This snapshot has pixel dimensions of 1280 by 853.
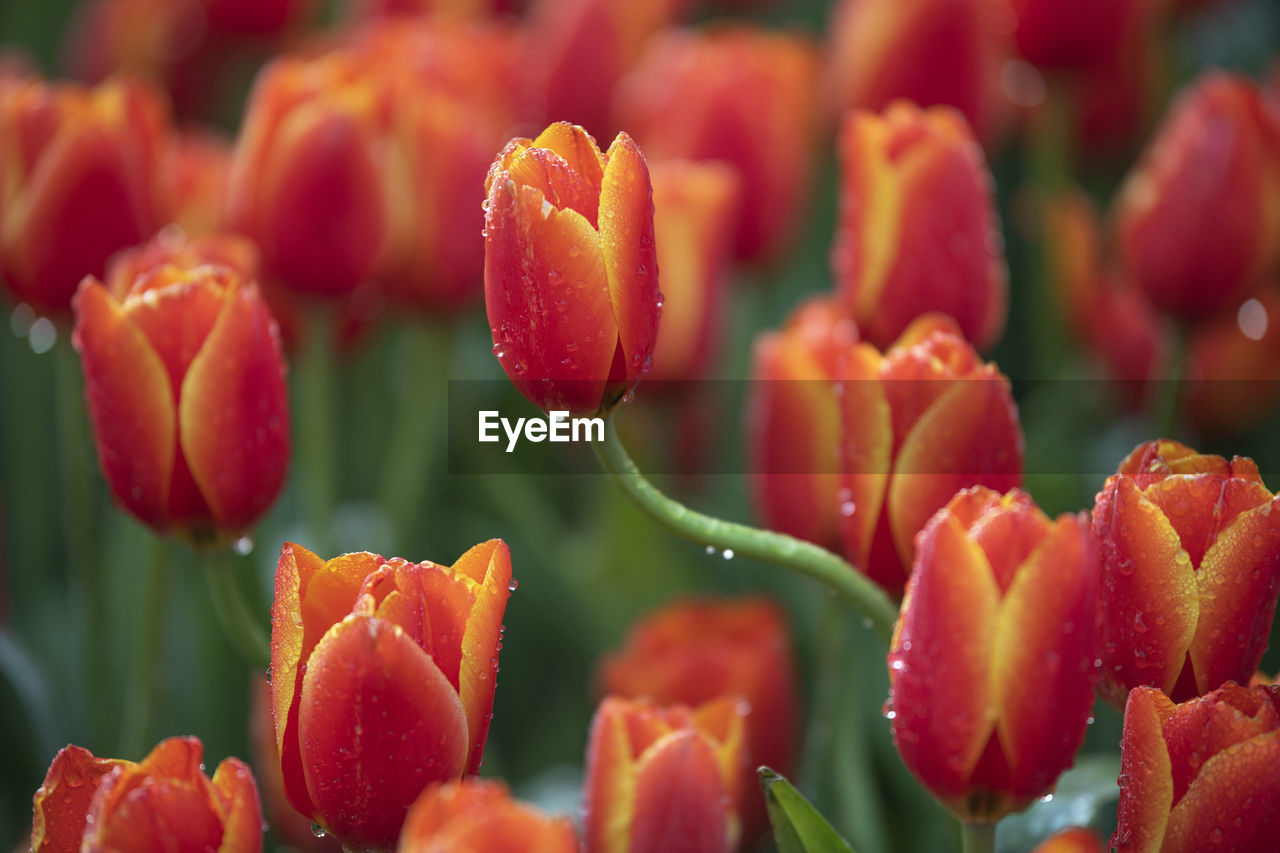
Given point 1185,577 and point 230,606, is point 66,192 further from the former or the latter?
point 1185,577

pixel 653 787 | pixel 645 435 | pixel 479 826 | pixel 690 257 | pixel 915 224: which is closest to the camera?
pixel 479 826

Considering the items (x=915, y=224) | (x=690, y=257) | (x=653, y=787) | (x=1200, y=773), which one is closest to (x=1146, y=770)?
(x=1200, y=773)

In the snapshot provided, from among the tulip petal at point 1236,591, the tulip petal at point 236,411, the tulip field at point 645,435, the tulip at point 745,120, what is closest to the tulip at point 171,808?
the tulip field at point 645,435

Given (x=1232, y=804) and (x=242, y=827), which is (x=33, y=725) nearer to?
(x=242, y=827)

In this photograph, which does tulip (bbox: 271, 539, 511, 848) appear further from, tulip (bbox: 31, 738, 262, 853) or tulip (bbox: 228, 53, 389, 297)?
tulip (bbox: 228, 53, 389, 297)

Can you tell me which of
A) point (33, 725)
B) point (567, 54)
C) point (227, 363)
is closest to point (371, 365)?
point (567, 54)

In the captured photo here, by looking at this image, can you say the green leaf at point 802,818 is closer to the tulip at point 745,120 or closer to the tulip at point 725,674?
the tulip at point 725,674
